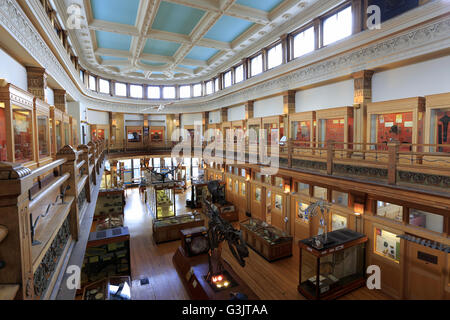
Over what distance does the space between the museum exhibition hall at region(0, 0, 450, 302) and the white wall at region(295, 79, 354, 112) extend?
0.19 feet

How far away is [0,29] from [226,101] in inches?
602

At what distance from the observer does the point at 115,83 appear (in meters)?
22.0

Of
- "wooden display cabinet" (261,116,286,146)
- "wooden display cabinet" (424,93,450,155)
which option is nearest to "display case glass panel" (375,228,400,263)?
"wooden display cabinet" (424,93,450,155)

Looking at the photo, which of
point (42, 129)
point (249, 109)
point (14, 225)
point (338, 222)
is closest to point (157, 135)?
point (249, 109)

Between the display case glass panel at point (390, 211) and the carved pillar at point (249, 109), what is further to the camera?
the carved pillar at point (249, 109)

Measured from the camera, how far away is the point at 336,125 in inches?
402

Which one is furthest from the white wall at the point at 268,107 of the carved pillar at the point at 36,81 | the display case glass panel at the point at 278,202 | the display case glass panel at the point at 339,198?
the carved pillar at the point at 36,81

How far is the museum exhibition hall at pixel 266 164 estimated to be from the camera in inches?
160

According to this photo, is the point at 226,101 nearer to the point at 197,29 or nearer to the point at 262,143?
the point at 197,29

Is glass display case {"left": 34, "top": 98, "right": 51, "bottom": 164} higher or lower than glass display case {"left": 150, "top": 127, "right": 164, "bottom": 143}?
lower

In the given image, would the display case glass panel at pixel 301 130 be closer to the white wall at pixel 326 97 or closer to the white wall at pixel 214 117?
the white wall at pixel 326 97

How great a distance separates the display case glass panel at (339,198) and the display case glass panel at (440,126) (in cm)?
322

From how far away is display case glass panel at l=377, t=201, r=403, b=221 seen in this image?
7.29 metres

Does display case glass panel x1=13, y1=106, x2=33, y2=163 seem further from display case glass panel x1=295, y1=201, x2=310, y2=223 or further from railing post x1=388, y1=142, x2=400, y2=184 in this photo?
display case glass panel x1=295, y1=201, x2=310, y2=223
